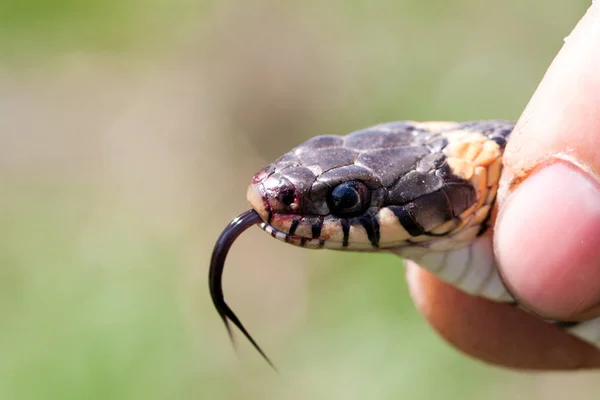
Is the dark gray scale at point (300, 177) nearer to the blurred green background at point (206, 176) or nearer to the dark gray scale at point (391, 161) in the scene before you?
the dark gray scale at point (391, 161)

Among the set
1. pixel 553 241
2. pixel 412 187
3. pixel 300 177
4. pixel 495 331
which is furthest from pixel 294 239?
pixel 495 331

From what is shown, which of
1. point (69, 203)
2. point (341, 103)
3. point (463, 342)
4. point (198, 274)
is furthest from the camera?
point (341, 103)

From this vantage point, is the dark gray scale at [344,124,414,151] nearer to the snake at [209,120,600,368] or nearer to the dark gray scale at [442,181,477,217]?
the snake at [209,120,600,368]

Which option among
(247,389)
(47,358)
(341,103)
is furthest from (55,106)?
(247,389)

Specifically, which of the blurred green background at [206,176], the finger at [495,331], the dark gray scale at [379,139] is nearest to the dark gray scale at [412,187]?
the dark gray scale at [379,139]

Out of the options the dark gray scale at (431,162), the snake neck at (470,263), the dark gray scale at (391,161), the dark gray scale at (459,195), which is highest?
the dark gray scale at (391,161)

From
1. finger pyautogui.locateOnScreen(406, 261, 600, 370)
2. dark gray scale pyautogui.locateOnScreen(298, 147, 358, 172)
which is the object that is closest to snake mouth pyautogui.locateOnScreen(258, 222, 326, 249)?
dark gray scale pyautogui.locateOnScreen(298, 147, 358, 172)

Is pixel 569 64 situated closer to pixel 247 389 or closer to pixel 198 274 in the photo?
pixel 247 389
